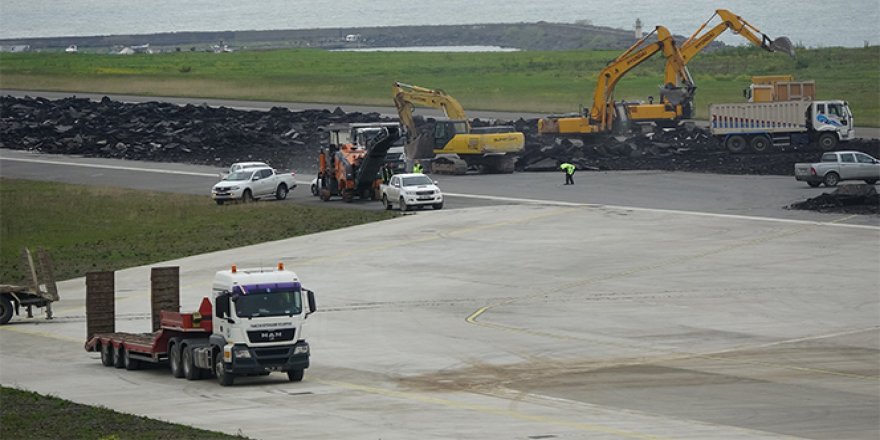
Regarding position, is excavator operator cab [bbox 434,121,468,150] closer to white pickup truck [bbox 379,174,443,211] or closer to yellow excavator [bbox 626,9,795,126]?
yellow excavator [bbox 626,9,795,126]

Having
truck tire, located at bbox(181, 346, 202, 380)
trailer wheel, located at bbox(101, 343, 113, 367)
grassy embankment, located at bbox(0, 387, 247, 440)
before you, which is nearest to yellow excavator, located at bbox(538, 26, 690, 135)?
trailer wheel, located at bbox(101, 343, 113, 367)

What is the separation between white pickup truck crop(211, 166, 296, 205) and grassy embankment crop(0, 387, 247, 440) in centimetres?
4268

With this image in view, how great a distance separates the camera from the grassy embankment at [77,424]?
1013 inches

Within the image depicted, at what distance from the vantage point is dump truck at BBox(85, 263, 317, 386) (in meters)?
32.3

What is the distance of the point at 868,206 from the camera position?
63531mm

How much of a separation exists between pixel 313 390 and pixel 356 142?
1696 inches

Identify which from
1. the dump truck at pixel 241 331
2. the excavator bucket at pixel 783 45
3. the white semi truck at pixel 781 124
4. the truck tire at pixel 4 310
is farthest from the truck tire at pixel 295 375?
the excavator bucket at pixel 783 45

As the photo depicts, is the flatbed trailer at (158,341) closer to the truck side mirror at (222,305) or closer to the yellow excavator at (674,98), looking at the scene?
the truck side mirror at (222,305)

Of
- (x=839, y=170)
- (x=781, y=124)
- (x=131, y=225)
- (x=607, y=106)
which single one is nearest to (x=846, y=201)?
(x=839, y=170)

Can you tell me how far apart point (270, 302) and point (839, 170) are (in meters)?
45.5

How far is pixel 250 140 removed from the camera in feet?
311

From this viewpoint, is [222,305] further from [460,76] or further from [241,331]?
[460,76]

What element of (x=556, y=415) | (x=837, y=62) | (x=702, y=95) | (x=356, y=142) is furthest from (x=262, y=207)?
(x=837, y=62)

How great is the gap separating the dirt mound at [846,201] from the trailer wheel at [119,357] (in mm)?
36468
